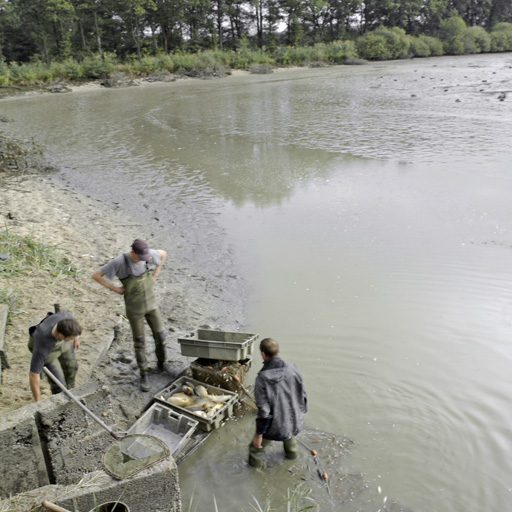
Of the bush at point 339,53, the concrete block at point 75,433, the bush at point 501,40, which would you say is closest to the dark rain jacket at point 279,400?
the concrete block at point 75,433

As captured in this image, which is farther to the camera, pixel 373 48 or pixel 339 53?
pixel 373 48

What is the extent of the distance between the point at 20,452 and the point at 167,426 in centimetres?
146

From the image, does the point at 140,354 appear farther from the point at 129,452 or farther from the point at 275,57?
the point at 275,57

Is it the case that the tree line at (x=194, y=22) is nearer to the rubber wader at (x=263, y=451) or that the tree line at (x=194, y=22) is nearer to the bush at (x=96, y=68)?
the bush at (x=96, y=68)

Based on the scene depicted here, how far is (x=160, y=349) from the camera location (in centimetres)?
524

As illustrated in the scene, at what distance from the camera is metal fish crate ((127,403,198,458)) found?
425 centimetres

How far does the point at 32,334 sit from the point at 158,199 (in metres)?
7.62

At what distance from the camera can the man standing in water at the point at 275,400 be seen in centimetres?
383

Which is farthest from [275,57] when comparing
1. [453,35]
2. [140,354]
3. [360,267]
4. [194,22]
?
[140,354]

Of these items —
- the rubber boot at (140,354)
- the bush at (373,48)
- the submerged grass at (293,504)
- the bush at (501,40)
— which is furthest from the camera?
the bush at (501,40)

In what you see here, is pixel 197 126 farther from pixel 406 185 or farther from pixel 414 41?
pixel 414 41

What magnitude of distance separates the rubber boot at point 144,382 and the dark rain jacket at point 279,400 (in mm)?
1602

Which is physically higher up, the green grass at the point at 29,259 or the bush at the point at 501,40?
the bush at the point at 501,40

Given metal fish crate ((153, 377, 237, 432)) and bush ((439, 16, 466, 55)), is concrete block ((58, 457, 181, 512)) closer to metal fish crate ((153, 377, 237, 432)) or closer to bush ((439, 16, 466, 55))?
metal fish crate ((153, 377, 237, 432))
